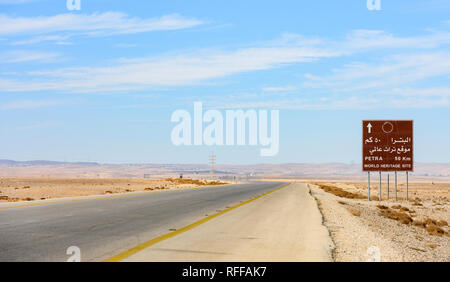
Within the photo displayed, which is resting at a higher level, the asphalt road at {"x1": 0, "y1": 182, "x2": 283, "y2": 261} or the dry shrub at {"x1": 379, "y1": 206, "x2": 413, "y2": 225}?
the asphalt road at {"x1": 0, "y1": 182, "x2": 283, "y2": 261}

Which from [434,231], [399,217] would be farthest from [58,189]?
[434,231]

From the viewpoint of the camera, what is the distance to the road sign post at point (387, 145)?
38.5m

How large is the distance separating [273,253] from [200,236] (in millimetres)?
2858

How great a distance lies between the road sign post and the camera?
126 feet

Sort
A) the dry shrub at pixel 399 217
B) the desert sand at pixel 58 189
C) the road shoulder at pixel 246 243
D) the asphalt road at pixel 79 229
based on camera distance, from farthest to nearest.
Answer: the desert sand at pixel 58 189, the dry shrub at pixel 399 217, the asphalt road at pixel 79 229, the road shoulder at pixel 246 243

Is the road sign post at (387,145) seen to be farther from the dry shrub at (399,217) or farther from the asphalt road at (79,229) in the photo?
the asphalt road at (79,229)

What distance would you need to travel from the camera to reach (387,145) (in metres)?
38.9

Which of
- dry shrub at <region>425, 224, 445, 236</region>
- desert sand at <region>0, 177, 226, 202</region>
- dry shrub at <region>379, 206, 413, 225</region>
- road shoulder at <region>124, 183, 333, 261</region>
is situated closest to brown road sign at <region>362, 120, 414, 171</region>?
dry shrub at <region>379, 206, 413, 225</region>

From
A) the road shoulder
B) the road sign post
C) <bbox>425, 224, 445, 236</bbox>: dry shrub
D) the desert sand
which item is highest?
the road sign post

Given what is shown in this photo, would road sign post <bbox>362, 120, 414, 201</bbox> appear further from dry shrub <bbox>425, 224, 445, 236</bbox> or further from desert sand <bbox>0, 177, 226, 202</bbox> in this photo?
desert sand <bbox>0, 177, 226, 202</bbox>

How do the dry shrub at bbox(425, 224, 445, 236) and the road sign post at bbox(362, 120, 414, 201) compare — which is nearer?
the dry shrub at bbox(425, 224, 445, 236)

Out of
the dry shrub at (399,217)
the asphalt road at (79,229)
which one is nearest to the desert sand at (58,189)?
the asphalt road at (79,229)

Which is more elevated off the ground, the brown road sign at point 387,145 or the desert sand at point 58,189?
the brown road sign at point 387,145
